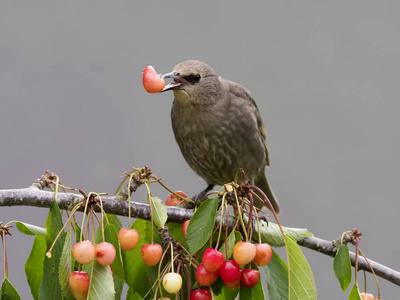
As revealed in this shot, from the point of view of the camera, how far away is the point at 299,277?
1.34 metres

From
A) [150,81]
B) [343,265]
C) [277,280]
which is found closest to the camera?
A: [277,280]

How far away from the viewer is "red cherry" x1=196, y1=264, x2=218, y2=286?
4.22ft

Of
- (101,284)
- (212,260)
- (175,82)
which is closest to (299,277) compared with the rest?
(212,260)

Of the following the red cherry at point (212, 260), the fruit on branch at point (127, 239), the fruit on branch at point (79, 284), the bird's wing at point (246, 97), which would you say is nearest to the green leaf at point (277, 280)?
the red cherry at point (212, 260)

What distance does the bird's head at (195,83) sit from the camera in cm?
247

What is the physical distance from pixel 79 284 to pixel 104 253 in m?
0.08

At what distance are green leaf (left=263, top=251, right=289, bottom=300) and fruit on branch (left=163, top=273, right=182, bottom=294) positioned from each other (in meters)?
0.25

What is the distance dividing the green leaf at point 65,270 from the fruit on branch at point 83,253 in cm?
5

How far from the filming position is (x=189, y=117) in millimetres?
2689

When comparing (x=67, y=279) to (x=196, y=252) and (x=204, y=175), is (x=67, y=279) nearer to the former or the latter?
(x=196, y=252)

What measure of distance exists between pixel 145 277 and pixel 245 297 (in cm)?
27

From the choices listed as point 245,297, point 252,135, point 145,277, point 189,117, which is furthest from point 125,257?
point 252,135

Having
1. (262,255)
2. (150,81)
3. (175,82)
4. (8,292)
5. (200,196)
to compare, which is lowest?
(8,292)

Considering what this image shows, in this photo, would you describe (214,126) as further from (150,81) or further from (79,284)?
(79,284)
